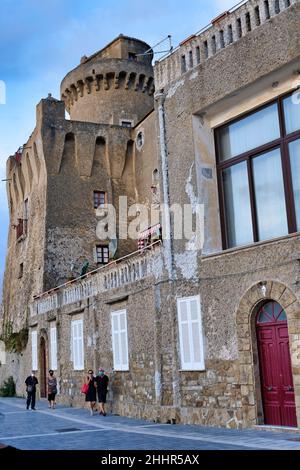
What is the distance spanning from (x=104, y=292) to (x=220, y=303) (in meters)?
6.58

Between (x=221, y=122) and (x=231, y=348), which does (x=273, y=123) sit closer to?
(x=221, y=122)

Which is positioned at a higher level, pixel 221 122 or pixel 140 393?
pixel 221 122

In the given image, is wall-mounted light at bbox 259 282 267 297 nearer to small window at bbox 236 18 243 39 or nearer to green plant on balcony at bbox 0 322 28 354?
small window at bbox 236 18 243 39

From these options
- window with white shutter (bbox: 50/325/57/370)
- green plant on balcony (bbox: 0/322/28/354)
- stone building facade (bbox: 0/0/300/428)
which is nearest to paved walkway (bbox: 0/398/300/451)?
stone building facade (bbox: 0/0/300/428)

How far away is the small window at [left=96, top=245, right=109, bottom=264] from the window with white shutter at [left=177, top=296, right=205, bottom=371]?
1518 centimetres

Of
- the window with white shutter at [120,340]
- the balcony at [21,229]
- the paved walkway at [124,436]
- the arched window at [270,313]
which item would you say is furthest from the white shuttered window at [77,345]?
the balcony at [21,229]

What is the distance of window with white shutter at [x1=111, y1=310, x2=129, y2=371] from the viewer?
17.6 meters

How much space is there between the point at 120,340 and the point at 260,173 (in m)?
7.31

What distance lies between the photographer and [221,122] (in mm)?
14250

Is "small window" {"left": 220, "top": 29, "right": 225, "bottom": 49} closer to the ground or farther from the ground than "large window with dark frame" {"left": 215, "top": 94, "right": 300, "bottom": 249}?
farther from the ground

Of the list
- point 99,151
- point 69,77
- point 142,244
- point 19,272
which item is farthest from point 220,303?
point 69,77

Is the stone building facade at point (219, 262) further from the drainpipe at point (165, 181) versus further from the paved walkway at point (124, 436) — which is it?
the paved walkway at point (124, 436)

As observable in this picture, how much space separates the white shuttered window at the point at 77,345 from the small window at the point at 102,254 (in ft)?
25.7

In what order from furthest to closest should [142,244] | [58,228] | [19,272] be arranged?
[19,272] → [58,228] → [142,244]
